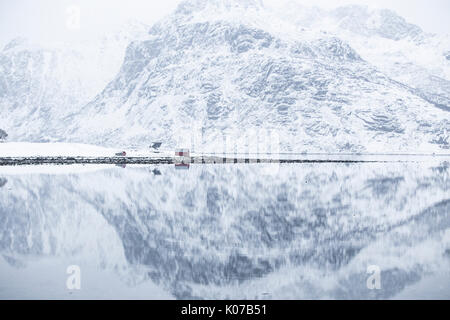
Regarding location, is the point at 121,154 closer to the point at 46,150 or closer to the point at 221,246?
the point at 46,150

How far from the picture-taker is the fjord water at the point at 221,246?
19297mm

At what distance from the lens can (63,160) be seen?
11800cm

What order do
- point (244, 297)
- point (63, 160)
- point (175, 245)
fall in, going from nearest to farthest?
point (244, 297) < point (175, 245) < point (63, 160)

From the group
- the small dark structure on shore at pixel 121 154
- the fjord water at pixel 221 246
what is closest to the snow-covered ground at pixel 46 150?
the small dark structure on shore at pixel 121 154

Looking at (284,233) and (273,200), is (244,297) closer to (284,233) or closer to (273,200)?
(284,233)

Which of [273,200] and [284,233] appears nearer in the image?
[284,233]

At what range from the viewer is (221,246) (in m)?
26.3

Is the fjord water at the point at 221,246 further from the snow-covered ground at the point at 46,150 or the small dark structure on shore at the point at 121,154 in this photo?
the small dark structure on shore at the point at 121,154

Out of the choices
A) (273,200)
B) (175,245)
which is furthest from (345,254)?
(273,200)

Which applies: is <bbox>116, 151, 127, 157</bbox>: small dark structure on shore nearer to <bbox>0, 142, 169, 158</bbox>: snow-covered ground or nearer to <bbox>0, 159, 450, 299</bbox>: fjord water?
<bbox>0, 142, 169, 158</bbox>: snow-covered ground

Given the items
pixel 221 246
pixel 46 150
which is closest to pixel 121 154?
pixel 46 150

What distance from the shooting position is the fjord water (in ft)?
63.3

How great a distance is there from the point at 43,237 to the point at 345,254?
49.9 feet
